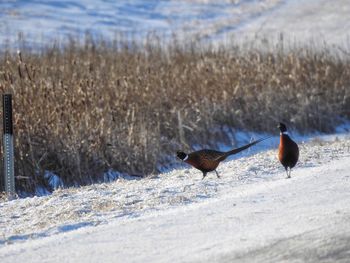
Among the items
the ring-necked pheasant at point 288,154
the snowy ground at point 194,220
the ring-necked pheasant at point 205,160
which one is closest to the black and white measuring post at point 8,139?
the snowy ground at point 194,220

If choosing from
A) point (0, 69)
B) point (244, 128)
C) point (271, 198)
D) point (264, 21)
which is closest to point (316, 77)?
point (244, 128)

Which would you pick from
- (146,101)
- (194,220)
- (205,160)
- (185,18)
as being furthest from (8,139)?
(185,18)

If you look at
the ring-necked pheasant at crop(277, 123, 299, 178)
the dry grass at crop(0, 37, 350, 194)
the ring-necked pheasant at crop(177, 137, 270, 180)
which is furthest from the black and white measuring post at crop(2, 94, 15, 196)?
the ring-necked pheasant at crop(277, 123, 299, 178)

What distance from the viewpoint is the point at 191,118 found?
15.2m

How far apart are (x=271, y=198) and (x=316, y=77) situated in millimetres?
10472

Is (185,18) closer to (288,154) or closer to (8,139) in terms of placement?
(8,139)

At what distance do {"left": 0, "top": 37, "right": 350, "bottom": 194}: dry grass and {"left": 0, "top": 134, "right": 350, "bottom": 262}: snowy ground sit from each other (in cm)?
321

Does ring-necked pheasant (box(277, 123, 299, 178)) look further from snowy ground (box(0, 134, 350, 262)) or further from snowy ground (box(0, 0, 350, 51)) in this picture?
snowy ground (box(0, 0, 350, 51))

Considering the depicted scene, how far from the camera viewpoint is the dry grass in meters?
12.4

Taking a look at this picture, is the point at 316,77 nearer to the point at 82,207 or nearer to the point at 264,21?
the point at 82,207

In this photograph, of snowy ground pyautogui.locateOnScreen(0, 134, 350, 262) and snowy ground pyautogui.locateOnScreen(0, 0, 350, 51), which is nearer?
snowy ground pyautogui.locateOnScreen(0, 134, 350, 262)

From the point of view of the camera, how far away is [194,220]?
22.4 feet

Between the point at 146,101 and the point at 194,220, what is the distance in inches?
317

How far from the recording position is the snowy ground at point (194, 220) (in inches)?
235
